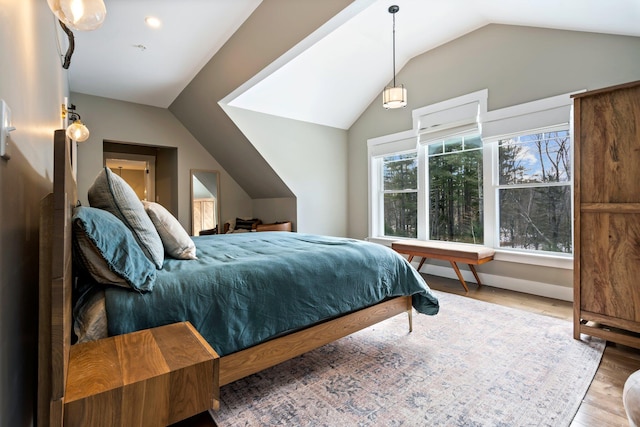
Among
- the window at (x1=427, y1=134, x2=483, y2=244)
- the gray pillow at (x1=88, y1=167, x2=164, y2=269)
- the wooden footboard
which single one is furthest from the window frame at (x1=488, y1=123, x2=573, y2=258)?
the gray pillow at (x1=88, y1=167, x2=164, y2=269)

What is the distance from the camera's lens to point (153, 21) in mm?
2938

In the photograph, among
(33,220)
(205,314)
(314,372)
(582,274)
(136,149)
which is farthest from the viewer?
(136,149)

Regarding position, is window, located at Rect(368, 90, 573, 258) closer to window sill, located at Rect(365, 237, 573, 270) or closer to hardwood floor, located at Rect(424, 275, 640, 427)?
window sill, located at Rect(365, 237, 573, 270)

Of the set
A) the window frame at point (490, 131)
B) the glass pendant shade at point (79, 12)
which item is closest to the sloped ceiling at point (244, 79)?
the glass pendant shade at point (79, 12)

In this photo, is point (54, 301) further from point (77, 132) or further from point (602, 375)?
point (602, 375)

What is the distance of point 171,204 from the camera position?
5441mm

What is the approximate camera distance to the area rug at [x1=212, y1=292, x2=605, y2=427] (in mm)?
1469

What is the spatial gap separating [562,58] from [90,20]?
3.96 meters

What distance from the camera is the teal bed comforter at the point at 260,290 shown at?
1.25 m

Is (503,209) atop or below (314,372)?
atop

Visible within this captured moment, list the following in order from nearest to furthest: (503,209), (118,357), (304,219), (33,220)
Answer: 1. (118,357)
2. (33,220)
3. (503,209)
4. (304,219)

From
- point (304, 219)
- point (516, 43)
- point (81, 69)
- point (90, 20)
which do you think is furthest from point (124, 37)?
point (516, 43)

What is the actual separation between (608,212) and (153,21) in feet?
13.6

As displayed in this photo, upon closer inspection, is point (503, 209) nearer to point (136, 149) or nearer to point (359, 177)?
point (359, 177)
